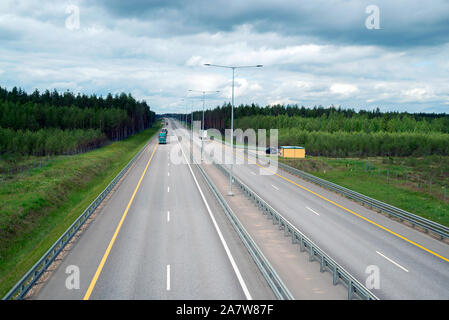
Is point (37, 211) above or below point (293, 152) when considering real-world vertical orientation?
below

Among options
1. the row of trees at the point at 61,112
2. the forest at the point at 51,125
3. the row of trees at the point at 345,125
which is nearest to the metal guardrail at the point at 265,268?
the forest at the point at 51,125

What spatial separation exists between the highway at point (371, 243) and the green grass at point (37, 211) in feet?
48.5

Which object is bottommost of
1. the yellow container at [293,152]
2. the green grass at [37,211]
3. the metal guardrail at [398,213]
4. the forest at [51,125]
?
the green grass at [37,211]

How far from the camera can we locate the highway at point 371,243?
1308cm

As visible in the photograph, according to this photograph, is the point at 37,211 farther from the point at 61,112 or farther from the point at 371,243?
the point at 61,112

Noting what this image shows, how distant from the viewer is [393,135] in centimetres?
9106

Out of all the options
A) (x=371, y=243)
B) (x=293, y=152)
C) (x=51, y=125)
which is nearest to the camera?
(x=371, y=243)

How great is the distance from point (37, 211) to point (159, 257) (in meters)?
16.6

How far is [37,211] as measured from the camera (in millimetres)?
26844

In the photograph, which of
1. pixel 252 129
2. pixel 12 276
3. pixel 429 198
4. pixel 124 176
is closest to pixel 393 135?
pixel 252 129

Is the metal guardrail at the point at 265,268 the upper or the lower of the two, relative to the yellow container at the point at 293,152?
lower

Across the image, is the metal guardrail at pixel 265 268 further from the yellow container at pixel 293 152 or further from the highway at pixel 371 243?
the yellow container at pixel 293 152

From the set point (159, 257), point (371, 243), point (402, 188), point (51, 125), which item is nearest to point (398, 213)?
point (371, 243)

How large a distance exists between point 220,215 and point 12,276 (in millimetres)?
12225
